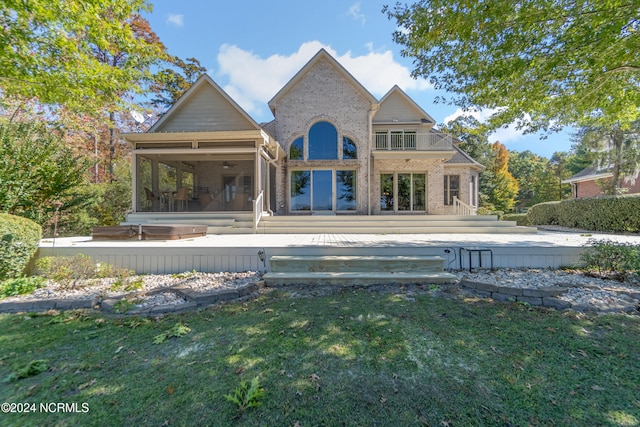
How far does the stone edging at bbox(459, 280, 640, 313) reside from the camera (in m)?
3.67

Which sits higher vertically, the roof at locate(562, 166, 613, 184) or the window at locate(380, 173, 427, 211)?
the roof at locate(562, 166, 613, 184)

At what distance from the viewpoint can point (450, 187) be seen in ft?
55.4

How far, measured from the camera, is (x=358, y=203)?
13664 millimetres

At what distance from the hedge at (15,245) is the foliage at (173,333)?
4.18 metres

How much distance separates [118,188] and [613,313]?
18020 mm

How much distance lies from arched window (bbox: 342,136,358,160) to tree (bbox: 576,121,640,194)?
13419mm

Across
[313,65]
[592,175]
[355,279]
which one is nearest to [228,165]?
[313,65]

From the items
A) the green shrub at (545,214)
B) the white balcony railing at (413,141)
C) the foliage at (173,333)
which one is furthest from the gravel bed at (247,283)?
the green shrub at (545,214)

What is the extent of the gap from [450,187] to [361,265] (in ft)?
46.1

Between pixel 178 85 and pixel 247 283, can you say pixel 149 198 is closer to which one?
pixel 247 283

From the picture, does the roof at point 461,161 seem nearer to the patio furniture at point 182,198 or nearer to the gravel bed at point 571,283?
the gravel bed at point 571,283

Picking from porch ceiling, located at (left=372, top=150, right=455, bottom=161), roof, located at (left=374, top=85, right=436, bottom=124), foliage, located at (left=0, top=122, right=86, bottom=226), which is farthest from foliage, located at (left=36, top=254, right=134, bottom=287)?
roof, located at (left=374, top=85, right=436, bottom=124)

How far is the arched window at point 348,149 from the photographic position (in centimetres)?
1365

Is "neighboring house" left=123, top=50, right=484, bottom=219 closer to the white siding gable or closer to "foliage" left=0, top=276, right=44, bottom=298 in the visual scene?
the white siding gable
